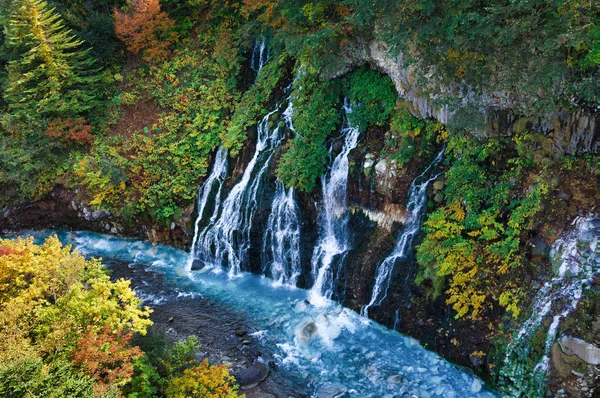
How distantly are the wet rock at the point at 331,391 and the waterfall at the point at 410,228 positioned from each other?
3123 millimetres

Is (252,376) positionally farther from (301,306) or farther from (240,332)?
(301,306)

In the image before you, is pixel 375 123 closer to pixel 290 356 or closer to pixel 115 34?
pixel 290 356

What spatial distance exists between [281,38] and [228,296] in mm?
9918

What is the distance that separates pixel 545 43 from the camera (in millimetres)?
9258

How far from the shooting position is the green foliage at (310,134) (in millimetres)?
15430

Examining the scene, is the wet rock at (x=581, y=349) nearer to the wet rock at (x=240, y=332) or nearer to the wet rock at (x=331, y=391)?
the wet rock at (x=331, y=391)

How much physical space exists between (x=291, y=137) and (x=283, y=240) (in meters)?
4.06

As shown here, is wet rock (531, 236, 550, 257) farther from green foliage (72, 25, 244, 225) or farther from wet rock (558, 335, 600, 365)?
green foliage (72, 25, 244, 225)

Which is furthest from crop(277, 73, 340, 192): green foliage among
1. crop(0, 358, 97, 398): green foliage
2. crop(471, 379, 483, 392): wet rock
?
crop(0, 358, 97, 398): green foliage

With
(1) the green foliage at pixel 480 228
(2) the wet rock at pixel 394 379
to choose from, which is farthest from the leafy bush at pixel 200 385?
(1) the green foliage at pixel 480 228

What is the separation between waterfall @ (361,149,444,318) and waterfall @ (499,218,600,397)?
3768 mm

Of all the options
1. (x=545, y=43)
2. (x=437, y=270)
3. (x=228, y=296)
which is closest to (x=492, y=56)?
(x=545, y=43)

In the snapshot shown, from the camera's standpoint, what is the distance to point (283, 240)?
52.9 feet

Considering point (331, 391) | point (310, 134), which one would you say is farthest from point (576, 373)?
point (310, 134)
